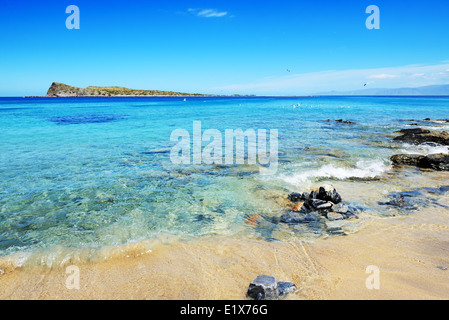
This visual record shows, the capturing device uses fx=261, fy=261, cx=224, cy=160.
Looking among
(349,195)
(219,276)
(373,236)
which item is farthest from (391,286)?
(349,195)

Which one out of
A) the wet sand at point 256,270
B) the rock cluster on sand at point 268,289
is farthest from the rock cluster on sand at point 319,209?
the rock cluster on sand at point 268,289

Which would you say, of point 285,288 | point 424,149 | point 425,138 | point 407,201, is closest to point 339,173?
point 407,201

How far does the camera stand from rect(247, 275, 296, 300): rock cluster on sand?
176 inches

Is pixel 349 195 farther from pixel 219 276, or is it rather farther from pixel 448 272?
pixel 219 276

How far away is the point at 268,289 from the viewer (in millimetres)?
4477

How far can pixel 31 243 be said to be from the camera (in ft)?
21.0

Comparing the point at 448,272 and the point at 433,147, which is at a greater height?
the point at 433,147

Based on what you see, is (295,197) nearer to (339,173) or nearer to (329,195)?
(329,195)

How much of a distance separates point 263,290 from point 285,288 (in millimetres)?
459

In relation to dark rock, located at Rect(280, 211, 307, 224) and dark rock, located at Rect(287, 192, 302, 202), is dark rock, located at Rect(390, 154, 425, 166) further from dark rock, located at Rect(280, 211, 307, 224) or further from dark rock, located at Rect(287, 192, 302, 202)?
dark rock, located at Rect(280, 211, 307, 224)

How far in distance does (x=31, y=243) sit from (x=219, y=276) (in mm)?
4787

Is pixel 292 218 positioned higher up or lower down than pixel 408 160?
lower down

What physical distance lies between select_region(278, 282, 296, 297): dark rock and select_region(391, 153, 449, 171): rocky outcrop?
1222 centimetres

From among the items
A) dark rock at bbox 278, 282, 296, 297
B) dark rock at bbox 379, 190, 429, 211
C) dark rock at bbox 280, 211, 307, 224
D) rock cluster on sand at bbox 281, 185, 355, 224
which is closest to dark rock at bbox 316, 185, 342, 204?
rock cluster on sand at bbox 281, 185, 355, 224
